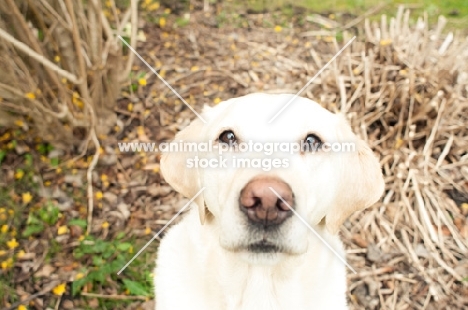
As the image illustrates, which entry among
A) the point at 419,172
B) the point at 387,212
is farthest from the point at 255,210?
the point at 419,172

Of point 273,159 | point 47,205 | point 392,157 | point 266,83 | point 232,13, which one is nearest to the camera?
point 273,159

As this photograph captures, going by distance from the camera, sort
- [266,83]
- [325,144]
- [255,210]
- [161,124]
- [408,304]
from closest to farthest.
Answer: [255,210] < [325,144] < [408,304] < [161,124] < [266,83]

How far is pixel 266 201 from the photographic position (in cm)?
194

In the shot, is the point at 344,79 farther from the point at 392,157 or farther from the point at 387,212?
the point at 387,212

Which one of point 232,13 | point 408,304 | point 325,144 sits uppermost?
point 232,13

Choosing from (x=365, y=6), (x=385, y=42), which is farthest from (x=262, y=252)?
(x=365, y=6)

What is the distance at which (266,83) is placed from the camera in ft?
16.6

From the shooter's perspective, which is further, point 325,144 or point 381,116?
point 381,116

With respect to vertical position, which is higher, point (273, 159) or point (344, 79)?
point (344, 79)

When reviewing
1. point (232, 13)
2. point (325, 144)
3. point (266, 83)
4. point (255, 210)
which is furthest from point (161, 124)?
point (255, 210)

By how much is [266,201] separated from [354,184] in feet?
2.40

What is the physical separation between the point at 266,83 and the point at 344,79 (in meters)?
0.89

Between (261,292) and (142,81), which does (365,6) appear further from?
(261,292)

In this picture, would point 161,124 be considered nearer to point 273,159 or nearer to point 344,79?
point 344,79
